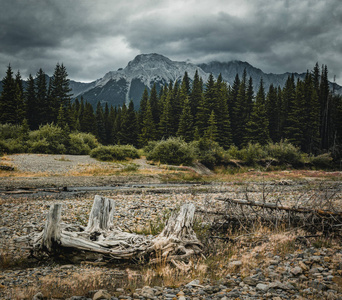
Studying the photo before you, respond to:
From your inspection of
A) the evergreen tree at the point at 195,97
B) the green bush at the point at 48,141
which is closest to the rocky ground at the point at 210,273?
the green bush at the point at 48,141

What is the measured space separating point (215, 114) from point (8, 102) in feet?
131

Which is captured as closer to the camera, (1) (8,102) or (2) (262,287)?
(2) (262,287)

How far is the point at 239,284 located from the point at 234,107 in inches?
2108

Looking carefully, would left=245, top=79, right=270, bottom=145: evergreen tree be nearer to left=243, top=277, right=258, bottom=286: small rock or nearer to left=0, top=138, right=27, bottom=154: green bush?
left=0, top=138, right=27, bottom=154: green bush

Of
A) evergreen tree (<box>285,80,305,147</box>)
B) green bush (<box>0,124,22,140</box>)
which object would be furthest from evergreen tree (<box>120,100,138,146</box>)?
evergreen tree (<box>285,80,305,147</box>)

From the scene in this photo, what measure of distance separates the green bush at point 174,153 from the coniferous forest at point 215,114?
877cm

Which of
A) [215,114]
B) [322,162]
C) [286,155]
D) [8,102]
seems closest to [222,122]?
[215,114]

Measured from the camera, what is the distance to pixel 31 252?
231 inches

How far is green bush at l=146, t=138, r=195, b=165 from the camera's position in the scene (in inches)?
1403

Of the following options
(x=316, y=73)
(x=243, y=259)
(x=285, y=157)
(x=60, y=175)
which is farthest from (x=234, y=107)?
(x=243, y=259)

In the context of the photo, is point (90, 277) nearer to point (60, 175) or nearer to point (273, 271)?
point (273, 271)

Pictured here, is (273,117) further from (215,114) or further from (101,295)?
(101,295)

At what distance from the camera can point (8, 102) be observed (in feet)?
158

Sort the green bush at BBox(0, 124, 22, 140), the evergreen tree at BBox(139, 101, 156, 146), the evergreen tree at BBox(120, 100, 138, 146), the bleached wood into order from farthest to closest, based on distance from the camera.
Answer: the evergreen tree at BBox(120, 100, 138, 146) → the evergreen tree at BBox(139, 101, 156, 146) → the green bush at BBox(0, 124, 22, 140) → the bleached wood
